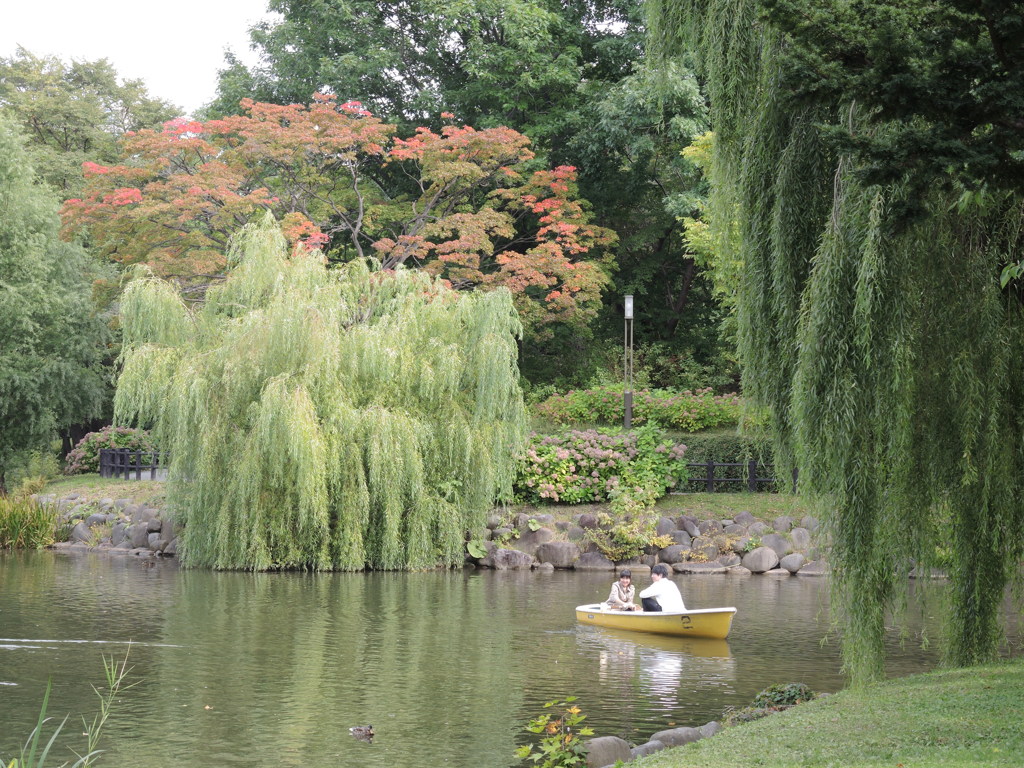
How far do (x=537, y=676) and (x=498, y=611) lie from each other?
14.3ft

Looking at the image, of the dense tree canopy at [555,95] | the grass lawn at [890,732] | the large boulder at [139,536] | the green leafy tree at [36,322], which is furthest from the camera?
the green leafy tree at [36,322]

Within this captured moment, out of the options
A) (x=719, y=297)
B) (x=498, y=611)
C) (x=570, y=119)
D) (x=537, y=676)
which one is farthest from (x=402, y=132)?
(x=537, y=676)

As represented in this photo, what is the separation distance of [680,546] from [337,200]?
482 inches

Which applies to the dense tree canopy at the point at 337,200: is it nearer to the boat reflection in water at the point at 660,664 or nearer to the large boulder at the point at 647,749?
the boat reflection in water at the point at 660,664

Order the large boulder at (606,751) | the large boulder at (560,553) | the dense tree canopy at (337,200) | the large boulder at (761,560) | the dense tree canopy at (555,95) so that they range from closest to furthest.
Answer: the large boulder at (606,751)
the large boulder at (761,560)
the large boulder at (560,553)
the dense tree canopy at (337,200)
the dense tree canopy at (555,95)

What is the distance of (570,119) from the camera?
2834cm

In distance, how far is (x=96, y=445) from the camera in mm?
31344

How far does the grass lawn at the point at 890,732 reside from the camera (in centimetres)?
657

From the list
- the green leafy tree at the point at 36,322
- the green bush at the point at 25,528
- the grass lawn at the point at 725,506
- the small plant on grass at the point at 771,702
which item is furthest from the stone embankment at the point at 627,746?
the green leafy tree at the point at 36,322

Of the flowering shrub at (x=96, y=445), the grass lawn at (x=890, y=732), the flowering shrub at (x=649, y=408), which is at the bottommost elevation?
the grass lawn at (x=890, y=732)

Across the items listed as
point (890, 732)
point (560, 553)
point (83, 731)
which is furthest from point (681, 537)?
point (890, 732)

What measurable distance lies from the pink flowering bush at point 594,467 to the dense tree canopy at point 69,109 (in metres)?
21.1

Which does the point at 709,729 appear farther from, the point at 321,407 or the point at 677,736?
the point at 321,407

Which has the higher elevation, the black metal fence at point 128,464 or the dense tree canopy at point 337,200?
the dense tree canopy at point 337,200
